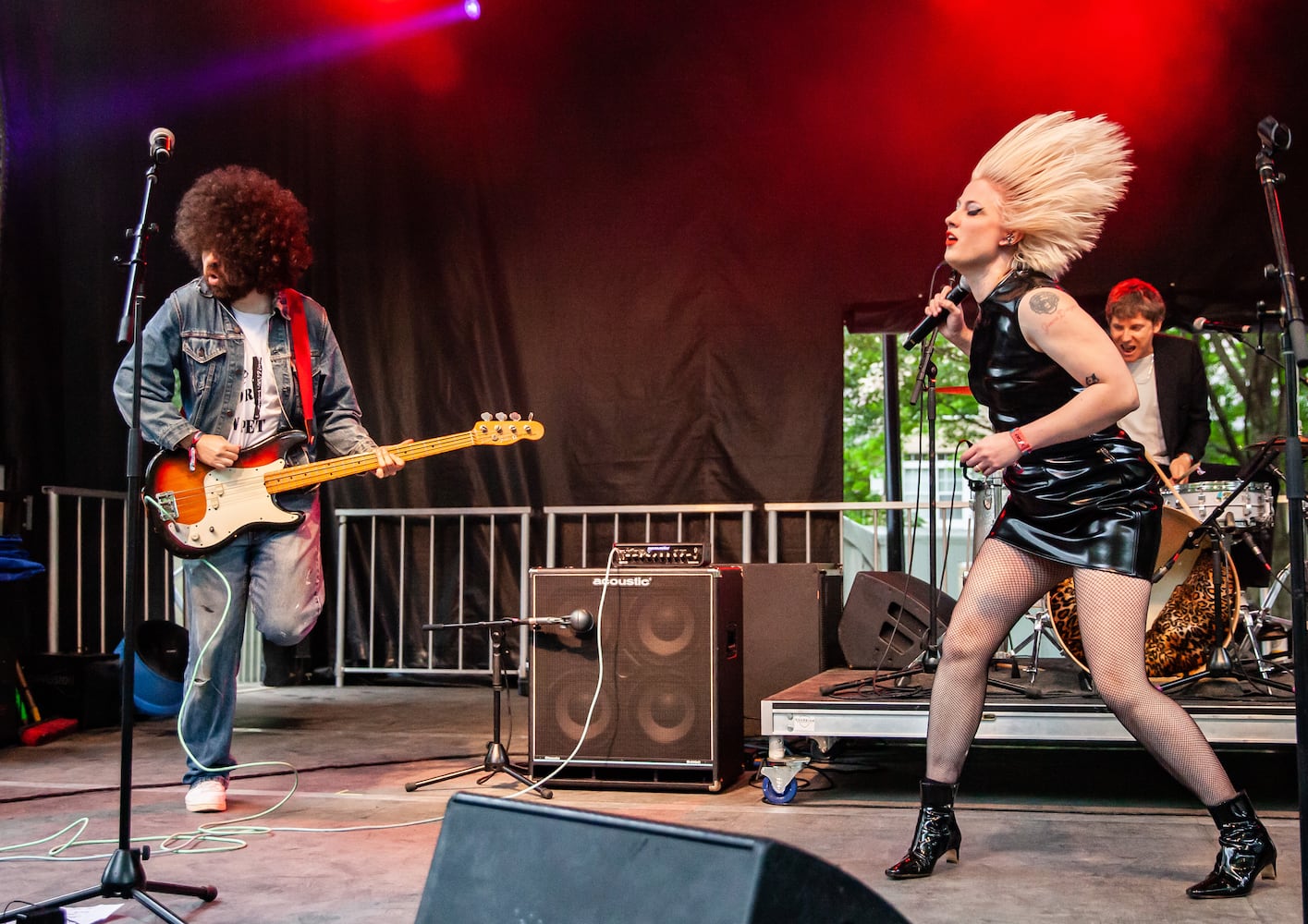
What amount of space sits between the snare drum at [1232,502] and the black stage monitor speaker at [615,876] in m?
3.26

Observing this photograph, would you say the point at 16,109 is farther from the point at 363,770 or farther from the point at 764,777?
the point at 764,777

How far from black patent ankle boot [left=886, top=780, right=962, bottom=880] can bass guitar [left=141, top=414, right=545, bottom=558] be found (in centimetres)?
213

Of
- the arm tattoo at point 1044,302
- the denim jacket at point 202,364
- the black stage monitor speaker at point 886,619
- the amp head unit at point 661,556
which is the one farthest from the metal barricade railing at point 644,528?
the arm tattoo at point 1044,302

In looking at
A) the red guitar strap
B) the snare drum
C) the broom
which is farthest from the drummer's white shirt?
the broom

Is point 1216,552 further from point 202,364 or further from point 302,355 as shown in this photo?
point 202,364

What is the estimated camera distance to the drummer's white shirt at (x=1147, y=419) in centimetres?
500

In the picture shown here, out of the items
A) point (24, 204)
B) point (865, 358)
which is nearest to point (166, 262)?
point (24, 204)

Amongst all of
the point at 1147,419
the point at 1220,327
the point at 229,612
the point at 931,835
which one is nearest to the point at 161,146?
the point at 229,612

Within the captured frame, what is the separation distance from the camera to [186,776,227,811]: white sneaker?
381cm

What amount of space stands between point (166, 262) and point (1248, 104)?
6317mm

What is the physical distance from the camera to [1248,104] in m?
6.25

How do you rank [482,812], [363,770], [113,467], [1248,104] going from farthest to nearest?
[113,467], [1248,104], [363,770], [482,812]

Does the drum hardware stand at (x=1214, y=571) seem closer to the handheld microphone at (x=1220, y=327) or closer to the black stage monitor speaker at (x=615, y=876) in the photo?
the handheld microphone at (x=1220, y=327)

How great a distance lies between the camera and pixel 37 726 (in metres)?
5.50
